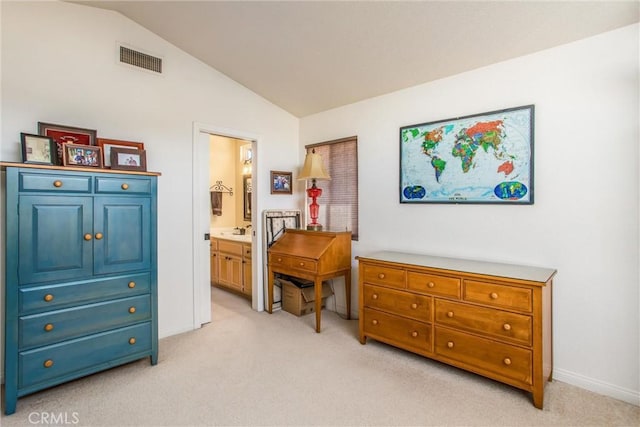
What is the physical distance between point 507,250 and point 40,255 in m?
3.31

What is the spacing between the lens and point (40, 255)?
2086mm

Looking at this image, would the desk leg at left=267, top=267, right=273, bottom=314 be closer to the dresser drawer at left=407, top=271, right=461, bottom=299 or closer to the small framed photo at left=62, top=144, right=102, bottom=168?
the dresser drawer at left=407, top=271, right=461, bottom=299

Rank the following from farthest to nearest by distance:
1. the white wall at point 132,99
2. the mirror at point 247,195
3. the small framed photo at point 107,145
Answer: the mirror at point 247,195 < the small framed photo at point 107,145 < the white wall at point 132,99

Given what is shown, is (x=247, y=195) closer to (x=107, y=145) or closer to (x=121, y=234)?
(x=107, y=145)

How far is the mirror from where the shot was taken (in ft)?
17.3

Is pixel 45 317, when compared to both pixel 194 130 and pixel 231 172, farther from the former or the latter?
pixel 231 172

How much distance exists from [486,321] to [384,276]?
32.7 inches

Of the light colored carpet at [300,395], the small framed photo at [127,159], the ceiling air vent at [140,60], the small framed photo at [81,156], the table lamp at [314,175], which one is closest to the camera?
the light colored carpet at [300,395]

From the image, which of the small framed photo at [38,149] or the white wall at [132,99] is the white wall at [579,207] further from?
the small framed photo at [38,149]

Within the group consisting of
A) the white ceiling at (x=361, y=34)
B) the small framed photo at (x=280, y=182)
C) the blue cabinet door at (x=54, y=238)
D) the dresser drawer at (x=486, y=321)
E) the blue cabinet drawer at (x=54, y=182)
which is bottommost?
the dresser drawer at (x=486, y=321)

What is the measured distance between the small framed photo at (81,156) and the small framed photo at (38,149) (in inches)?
4.1

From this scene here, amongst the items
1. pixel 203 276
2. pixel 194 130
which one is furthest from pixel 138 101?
pixel 203 276

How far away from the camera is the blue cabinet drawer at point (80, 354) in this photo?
205 cm

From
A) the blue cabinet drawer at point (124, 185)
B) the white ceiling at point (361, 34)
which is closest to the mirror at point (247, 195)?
the white ceiling at point (361, 34)
